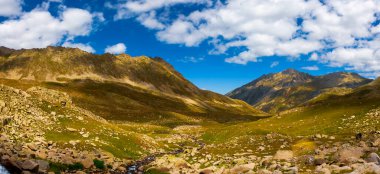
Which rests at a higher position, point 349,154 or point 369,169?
Result: point 349,154

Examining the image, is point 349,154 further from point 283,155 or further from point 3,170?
point 3,170

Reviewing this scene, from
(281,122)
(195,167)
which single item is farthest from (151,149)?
(281,122)

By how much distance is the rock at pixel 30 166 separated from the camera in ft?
89.6

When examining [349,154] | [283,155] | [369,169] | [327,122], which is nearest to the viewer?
[369,169]

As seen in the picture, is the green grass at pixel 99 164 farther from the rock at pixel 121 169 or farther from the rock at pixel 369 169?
the rock at pixel 369 169

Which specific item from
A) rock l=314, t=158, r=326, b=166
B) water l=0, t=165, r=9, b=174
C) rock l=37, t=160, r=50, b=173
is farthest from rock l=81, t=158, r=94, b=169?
rock l=314, t=158, r=326, b=166

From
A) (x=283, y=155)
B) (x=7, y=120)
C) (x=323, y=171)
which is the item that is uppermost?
(x=7, y=120)

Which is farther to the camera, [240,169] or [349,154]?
[240,169]

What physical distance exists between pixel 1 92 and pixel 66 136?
12474 mm

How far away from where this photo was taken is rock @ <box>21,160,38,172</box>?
27312 mm

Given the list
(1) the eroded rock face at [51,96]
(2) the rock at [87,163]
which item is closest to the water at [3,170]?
(2) the rock at [87,163]

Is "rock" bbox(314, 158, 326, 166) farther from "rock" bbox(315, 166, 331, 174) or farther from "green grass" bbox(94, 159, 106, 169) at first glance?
"green grass" bbox(94, 159, 106, 169)

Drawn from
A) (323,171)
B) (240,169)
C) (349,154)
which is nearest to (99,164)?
(240,169)

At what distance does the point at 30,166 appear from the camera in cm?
2748
